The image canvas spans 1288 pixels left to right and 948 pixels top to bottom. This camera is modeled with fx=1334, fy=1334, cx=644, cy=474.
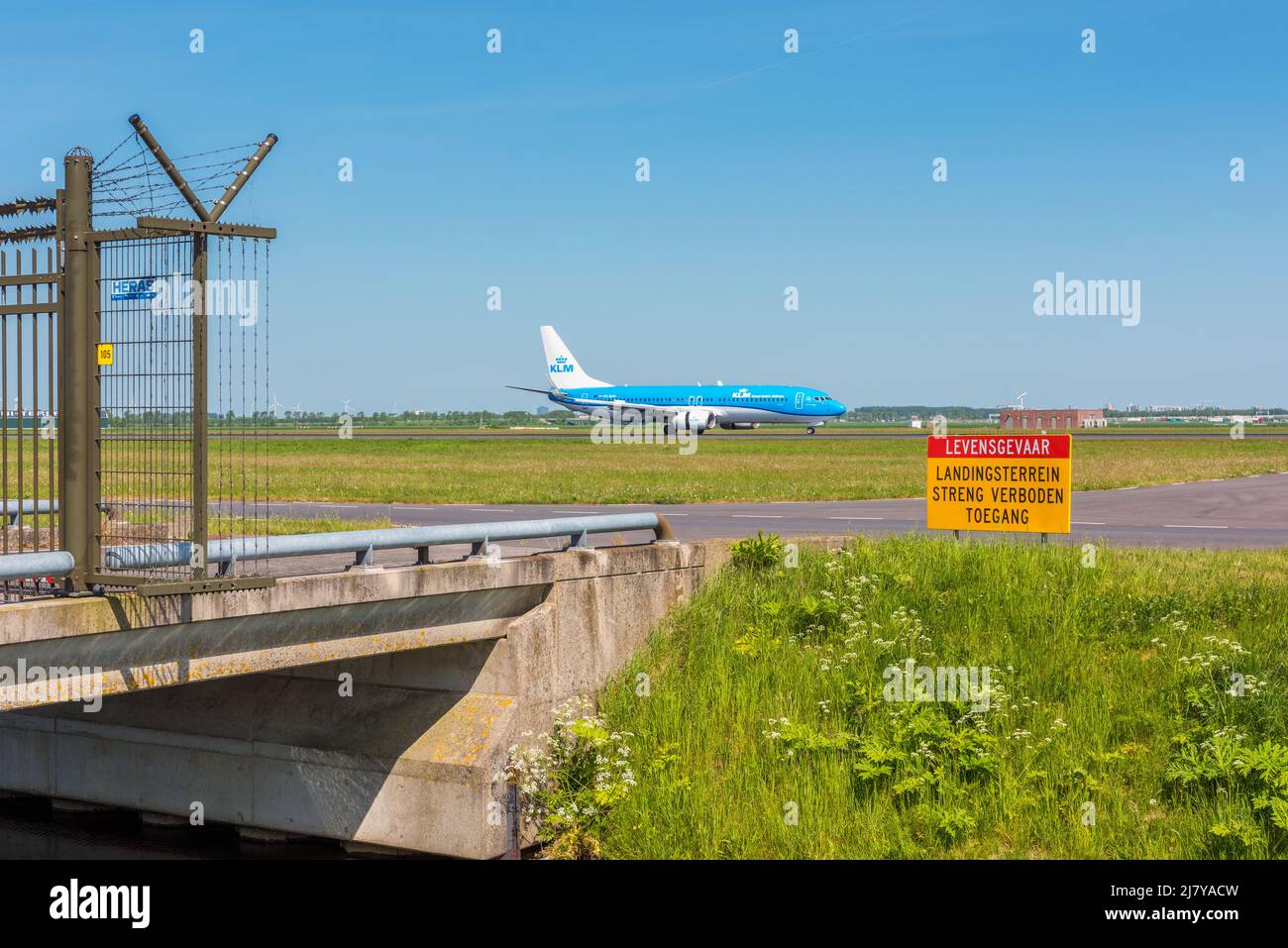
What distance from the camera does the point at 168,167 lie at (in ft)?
29.7

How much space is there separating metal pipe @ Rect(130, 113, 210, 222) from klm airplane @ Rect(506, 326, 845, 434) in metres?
79.5

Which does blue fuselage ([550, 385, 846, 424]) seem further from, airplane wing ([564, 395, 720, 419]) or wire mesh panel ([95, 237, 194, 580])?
wire mesh panel ([95, 237, 194, 580])

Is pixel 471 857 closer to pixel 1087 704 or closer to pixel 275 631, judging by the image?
pixel 275 631

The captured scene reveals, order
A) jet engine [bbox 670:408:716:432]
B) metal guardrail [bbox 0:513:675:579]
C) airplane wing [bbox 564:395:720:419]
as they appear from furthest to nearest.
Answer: airplane wing [bbox 564:395:720:419]
jet engine [bbox 670:408:716:432]
metal guardrail [bbox 0:513:675:579]

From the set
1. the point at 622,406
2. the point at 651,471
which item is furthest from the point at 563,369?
the point at 651,471

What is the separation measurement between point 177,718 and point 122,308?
234 inches

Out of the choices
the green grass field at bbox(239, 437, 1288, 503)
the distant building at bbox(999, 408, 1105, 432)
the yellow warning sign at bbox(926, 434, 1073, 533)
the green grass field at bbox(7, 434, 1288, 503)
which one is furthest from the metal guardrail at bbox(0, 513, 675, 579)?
the distant building at bbox(999, 408, 1105, 432)

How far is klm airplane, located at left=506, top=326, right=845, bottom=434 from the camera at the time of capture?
94062 millimetres

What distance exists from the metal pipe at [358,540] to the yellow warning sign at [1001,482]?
451cm

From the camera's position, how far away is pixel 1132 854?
11.0 meters

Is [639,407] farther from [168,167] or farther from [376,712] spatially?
[168,167]

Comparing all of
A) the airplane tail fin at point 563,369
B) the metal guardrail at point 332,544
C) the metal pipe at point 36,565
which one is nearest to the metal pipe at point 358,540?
the metal guardrail at point 332,544
